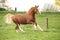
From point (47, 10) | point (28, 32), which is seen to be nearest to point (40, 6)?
point (47, 10)

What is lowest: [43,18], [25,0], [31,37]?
[31,37]

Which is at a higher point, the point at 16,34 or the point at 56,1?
the point at 56,1

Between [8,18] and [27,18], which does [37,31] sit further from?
[8,18]

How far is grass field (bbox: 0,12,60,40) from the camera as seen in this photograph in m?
2.15

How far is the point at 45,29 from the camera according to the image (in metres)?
2.18

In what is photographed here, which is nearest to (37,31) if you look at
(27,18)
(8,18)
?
(27,18)

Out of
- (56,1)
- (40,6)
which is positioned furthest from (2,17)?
(56,1)

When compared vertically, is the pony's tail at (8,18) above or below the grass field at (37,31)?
above

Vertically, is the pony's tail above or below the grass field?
above

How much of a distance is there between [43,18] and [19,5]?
0.21m

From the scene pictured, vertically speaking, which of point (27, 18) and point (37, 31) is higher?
point (27, 18)

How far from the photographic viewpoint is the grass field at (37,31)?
2.15 m

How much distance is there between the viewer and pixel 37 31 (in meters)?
2.17

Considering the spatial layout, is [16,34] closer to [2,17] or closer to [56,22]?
[2,17]
